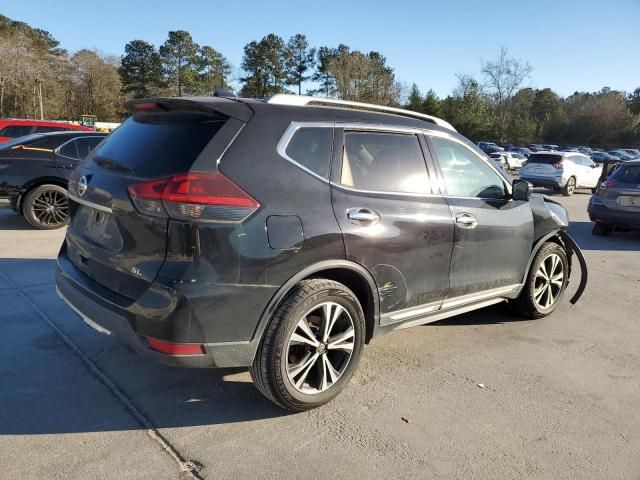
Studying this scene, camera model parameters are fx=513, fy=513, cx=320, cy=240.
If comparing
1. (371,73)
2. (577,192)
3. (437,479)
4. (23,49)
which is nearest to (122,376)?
(437,479)

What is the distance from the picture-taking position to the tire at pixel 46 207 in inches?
321

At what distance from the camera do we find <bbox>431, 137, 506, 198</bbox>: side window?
3.87 metres

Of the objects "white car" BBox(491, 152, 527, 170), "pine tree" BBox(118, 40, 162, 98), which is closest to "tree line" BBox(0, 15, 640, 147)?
"pine tree" BBox(118, 40, 162, 98)

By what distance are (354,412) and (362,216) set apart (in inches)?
47.0

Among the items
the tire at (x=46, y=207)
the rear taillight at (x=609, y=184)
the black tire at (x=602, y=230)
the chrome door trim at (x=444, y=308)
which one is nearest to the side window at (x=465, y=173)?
the chrome door trim at (x=444, y=308)

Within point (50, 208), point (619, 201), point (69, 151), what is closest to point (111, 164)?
point (50, 208)

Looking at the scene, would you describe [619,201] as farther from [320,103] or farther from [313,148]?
[313,148]

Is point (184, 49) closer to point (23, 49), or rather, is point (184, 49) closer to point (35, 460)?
point (23, 49)

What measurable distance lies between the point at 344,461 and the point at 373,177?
1723mm

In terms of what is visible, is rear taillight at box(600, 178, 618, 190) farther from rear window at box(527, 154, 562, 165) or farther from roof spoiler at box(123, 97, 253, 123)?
rear window at box(527, 154, 562, 165)

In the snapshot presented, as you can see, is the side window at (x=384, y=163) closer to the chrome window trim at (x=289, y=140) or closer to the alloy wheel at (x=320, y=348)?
the chrome window trim at (x=289, y=140)

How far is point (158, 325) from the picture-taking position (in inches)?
102

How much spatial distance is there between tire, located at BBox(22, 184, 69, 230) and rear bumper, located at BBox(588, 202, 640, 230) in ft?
31.3

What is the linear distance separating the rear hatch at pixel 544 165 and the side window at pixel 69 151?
1656 cm
